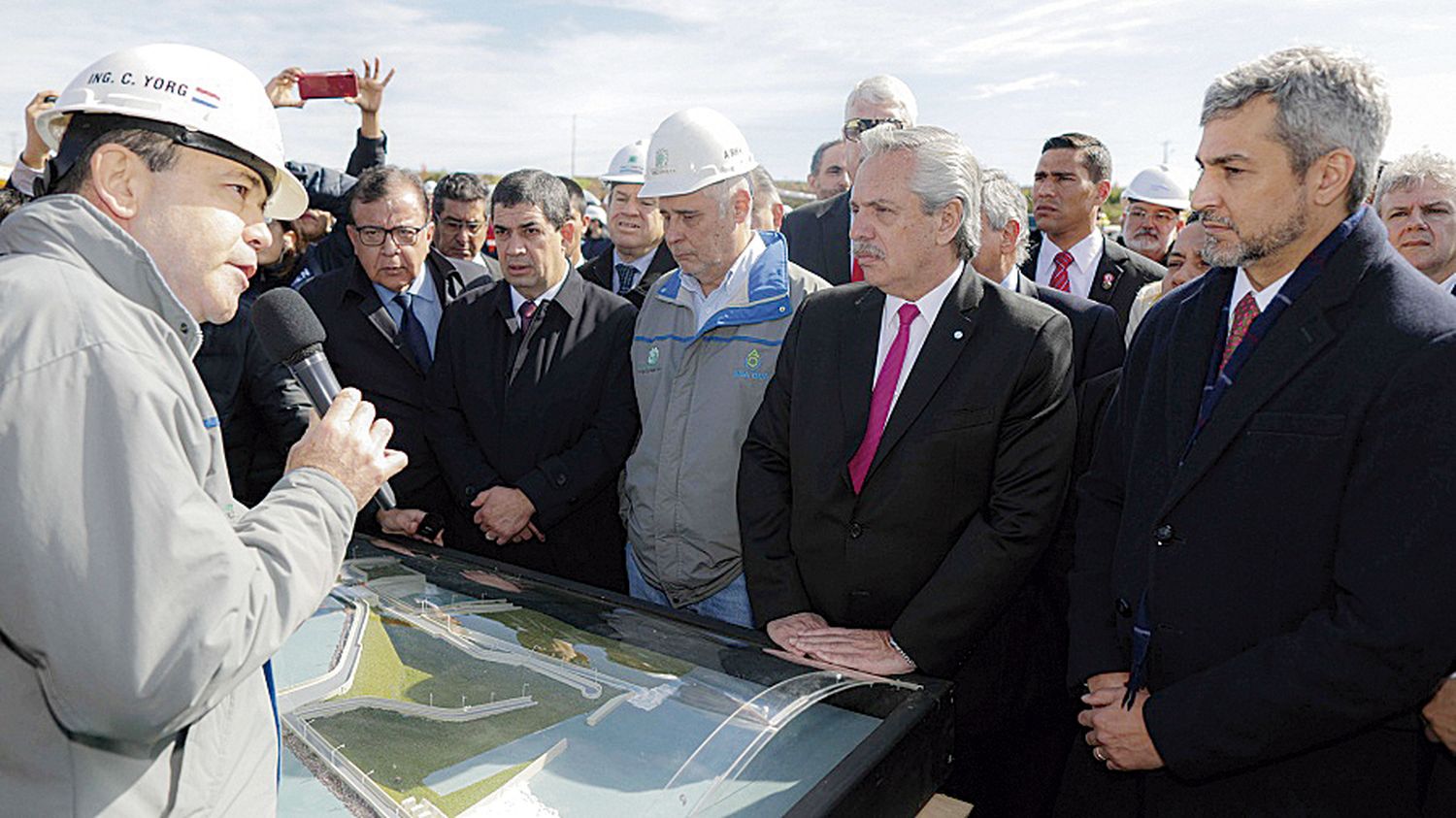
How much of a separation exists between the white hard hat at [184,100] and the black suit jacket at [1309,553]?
1.87m

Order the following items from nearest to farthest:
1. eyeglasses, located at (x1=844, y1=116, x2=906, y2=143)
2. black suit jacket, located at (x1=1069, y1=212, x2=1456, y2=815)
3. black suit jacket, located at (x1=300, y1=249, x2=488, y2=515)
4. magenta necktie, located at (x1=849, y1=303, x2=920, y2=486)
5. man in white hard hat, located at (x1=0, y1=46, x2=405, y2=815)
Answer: man in white hard hat, located at (x1=0, y1=46, x2=405, y2=815) < black suit jacket, located at (x1=1069, y1=212, x2=1456, y2=815) < magenta necktie, located at (x1=849, y1=303, x2=920, y2=486) < black suit jacket, located at (x1=300, y1=249, x2=488, y2=515) < eyeglasses, located at (x1=844, y1=116, x2=906, y2=143)

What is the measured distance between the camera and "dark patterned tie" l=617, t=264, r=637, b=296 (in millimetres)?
5547

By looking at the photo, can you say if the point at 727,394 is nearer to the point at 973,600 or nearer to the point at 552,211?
the point at 973,600

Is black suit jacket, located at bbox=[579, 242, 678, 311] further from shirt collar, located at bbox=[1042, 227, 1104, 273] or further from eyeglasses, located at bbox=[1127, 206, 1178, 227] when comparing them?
eyeglasses, located at bbox=[1127, 206, 1178, 227]

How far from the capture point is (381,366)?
390 centimetres

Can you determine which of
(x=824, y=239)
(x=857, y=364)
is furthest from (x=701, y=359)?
(x=824, y=239)

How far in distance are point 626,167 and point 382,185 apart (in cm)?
214

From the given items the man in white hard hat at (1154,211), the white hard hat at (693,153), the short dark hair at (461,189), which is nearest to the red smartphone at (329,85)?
the short dark hair at (461,189)

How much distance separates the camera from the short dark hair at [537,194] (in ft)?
12.7

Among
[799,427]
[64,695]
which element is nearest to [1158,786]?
[799,427]

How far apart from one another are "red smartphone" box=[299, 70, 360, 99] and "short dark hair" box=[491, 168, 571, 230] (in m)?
2.16

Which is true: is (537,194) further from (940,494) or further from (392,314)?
(940,494)

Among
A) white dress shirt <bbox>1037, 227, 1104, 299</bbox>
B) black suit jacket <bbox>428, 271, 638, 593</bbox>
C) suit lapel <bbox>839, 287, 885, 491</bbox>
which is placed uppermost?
white dress shirt <bbox>1037, 227, 1104, 299</bbox>

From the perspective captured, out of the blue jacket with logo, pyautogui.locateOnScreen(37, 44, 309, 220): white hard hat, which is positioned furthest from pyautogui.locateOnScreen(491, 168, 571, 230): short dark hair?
pyautogui.locateOnScreen(37, 44, 309, 220): white hard hat
